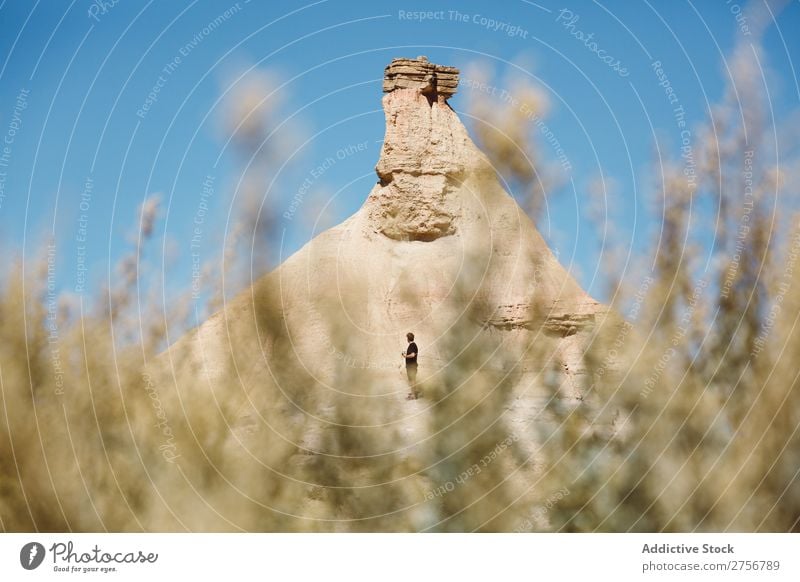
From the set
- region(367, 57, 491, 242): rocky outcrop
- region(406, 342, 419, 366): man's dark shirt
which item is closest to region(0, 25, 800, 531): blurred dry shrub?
region(406, 342, 419, 366): man's dark shirt

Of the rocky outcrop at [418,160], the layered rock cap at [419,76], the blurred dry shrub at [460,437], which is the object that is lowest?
the blurred dry shrub at [460,437]

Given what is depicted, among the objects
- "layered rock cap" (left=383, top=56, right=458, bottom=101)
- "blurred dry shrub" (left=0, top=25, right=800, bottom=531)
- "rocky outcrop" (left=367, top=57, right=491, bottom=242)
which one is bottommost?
"blurred dry shrub" (left=0, top=25, right=800, bottom=531)

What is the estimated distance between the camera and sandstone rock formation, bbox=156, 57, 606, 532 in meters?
6.25

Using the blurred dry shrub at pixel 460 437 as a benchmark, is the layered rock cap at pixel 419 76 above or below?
above

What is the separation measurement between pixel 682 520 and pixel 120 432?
308cm

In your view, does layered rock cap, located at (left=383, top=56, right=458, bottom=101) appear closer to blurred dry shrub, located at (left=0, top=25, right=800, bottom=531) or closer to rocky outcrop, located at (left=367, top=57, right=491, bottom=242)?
rocky outcrop, located at (left=367, top=57, right=491, bottom=242)

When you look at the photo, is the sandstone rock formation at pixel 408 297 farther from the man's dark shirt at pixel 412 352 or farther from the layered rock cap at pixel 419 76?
the man's dark shirt at pixel 412 352

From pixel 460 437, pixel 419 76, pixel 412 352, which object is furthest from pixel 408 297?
pixel 419 76

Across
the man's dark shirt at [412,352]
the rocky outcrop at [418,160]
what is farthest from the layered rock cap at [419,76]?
the man's dark shirt at [412,352]

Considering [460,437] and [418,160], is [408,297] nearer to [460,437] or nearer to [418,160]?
[460,437]

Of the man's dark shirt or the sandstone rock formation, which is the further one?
the man's dark shirt

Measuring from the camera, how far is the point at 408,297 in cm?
582

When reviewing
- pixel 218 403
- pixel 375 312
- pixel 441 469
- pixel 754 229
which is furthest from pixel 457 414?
pixel 375 312

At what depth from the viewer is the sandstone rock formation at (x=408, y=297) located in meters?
6.25
